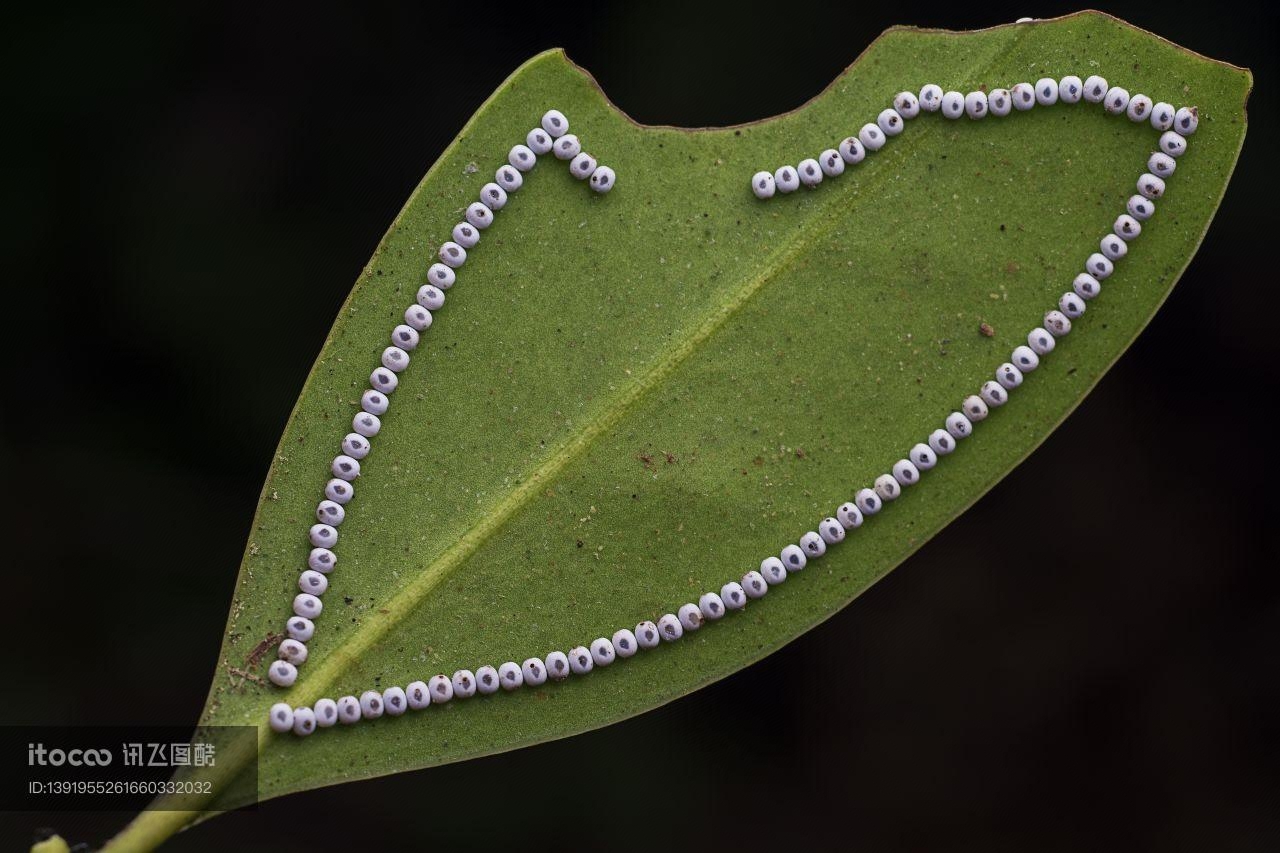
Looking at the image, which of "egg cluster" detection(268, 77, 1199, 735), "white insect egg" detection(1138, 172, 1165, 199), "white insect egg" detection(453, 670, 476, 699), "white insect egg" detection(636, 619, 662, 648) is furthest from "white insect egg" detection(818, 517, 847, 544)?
"white insect egg" detection(1138, 172, 1165, 199)

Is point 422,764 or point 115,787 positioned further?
point 115,787

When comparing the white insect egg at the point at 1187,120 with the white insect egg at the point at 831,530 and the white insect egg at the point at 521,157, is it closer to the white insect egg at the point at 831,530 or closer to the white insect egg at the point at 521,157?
the white insect egg at the point at 831,530

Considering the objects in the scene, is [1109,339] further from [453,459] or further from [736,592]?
[453,459]

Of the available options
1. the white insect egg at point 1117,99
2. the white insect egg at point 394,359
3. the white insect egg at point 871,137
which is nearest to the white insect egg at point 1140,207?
the white insect egg at point 1117,99

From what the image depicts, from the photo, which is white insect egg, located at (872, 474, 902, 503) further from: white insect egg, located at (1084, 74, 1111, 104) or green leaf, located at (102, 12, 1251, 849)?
white insect egg, located at (1084, 74, 1111, 104)

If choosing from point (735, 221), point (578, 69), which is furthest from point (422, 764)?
point (578, 69)

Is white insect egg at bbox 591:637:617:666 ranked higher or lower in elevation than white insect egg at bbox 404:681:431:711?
higher
